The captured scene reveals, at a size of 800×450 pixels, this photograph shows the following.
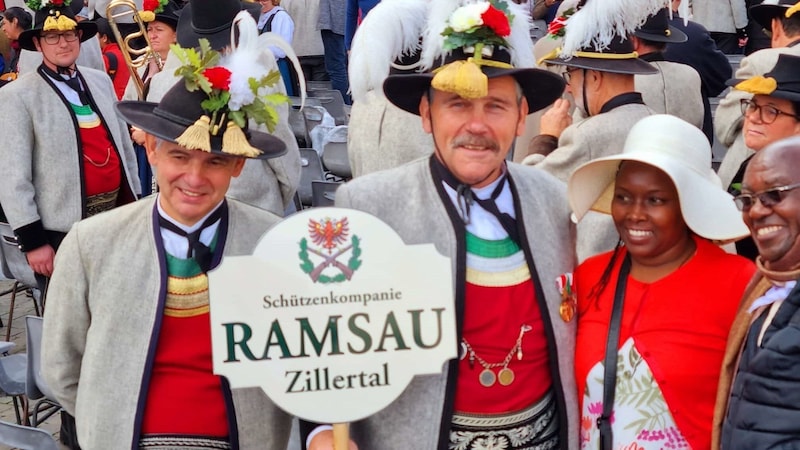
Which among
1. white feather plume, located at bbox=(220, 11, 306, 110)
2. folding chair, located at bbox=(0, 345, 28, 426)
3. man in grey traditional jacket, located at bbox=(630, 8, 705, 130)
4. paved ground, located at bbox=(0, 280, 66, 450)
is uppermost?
white feather plume, located at bbox=(220, 11, 306, 110)

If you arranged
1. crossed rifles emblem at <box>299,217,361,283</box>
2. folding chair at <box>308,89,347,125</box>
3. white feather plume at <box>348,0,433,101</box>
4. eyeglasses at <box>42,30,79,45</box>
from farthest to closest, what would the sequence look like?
folding chair at <box>308,89,347,125</box> → eyeglasses at <box>42,30,79,45</box> → white feather plume at <box>348,0,433,101</box> → crossed rifles emblem at <box>299,217,361,283</box>

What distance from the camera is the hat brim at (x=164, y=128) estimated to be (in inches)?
116

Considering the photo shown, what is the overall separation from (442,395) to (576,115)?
2349 mm

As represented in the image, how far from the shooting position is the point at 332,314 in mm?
2531

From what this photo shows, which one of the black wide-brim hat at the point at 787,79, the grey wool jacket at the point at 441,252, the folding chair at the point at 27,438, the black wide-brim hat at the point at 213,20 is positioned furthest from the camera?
the black wide-brim hat at the point at 213,20

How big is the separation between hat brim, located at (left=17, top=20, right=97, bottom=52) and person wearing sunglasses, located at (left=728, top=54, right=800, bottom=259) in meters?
4.24

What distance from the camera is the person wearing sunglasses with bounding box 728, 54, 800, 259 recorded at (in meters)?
4.02

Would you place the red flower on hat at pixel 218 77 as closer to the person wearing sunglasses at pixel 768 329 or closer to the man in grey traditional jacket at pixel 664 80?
the person wearing sunglasses at pixel 768 329

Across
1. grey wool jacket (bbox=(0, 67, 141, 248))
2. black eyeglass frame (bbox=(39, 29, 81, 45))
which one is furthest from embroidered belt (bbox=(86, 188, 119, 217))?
black eyeglass frame (bbox=(39, 29, 81, 45))

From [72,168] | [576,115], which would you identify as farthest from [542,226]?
[72,168]

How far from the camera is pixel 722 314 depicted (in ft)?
9.28

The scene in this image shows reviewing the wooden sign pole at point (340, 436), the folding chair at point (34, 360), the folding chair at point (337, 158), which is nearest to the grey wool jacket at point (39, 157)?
the folding chair at point (34, 360)

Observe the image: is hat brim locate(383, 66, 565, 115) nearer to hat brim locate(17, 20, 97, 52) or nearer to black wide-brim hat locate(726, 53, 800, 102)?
black wide-brim hat locate(726, 53, 800, 102)

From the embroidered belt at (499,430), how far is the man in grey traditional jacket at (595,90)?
141 centimetres
